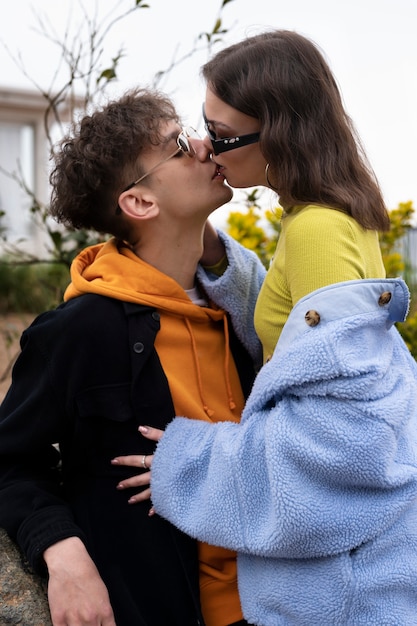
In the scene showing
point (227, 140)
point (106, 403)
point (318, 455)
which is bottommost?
point (106, 403)

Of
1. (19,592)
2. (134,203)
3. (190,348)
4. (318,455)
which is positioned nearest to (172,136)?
(134,203)

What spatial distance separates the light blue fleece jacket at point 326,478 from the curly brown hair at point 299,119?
0.29 metres

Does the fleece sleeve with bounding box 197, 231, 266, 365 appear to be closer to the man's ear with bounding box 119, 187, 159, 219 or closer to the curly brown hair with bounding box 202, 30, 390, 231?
the man's ear with bounding box 119, 187, 159, 219

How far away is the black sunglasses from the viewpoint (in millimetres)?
1935

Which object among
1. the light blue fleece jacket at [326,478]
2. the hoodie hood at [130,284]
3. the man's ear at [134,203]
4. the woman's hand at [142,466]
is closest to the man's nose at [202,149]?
the man's ear at [134,203]

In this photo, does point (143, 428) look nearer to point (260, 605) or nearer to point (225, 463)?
point (225, 463)

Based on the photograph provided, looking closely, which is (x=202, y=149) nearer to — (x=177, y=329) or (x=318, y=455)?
(x=177, y=329)

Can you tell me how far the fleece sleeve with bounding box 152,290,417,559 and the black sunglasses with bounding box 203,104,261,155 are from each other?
1.82ft

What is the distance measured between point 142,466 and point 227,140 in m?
0.84

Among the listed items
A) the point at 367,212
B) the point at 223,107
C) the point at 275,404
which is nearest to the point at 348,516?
the point at 275,404

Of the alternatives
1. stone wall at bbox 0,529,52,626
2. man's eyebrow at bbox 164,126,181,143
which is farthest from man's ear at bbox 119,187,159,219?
stone wall at bbox 0,529,52,626

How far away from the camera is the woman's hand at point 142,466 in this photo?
1.91 m

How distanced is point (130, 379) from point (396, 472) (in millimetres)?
691

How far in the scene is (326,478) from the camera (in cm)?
162
